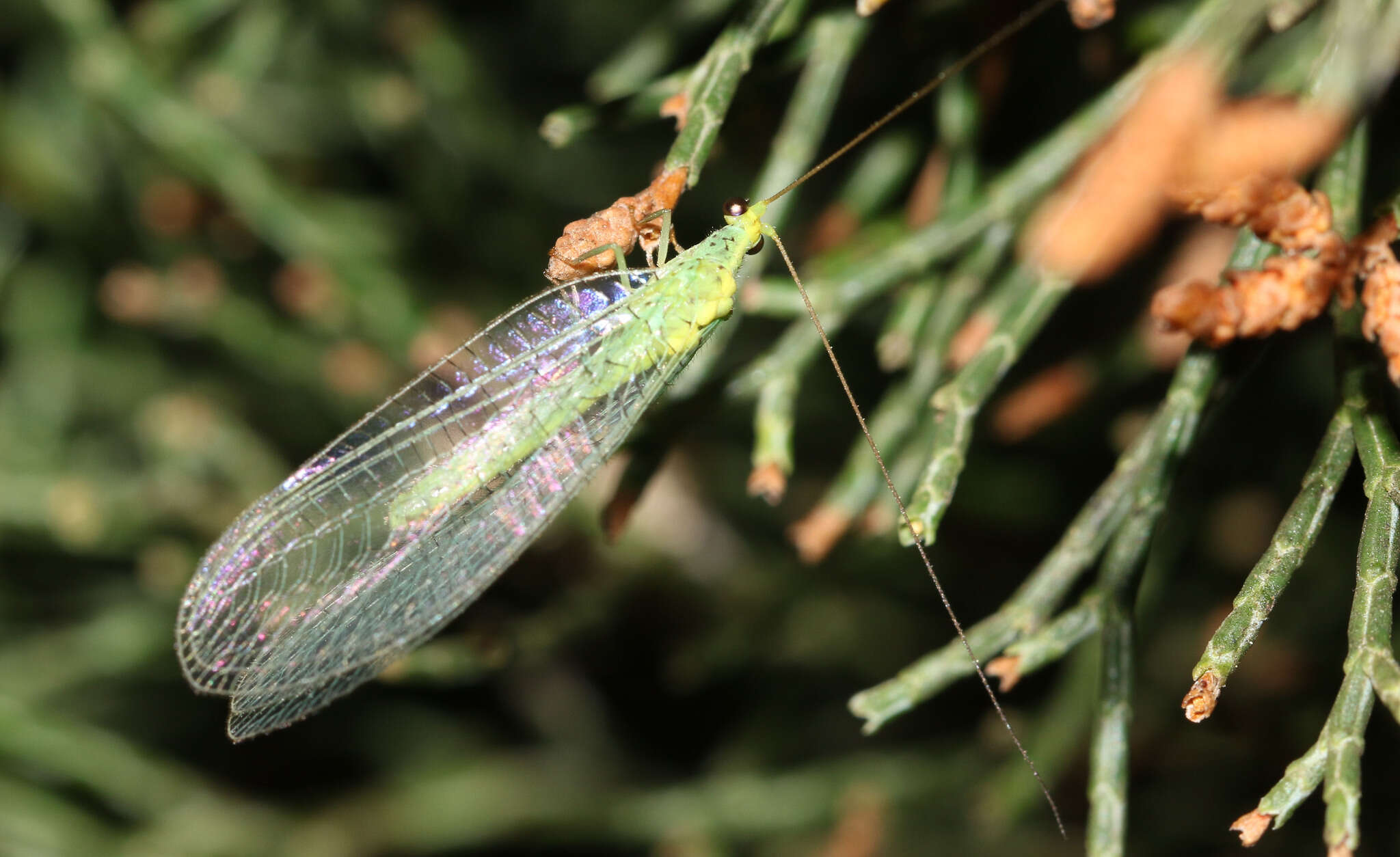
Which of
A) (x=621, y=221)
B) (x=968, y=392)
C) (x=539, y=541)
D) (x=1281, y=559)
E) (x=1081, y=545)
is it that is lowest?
(x=1281, y=559)

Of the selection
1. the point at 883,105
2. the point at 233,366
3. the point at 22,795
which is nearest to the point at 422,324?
the point at 233,366

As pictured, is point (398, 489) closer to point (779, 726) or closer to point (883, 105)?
point (779, 726)

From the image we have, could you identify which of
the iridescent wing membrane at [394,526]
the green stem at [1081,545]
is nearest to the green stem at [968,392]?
the green stem at [1081,545]

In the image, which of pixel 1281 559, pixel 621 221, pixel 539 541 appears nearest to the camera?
pixel 1281 559

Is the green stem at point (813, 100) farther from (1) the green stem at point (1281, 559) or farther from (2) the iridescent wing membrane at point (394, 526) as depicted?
(1) the green stem at point (1281, 559)

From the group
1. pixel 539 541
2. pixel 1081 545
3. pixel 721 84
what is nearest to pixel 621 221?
pixel 721 84

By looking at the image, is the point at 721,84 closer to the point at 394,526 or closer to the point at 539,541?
the point at 394,526
